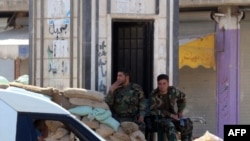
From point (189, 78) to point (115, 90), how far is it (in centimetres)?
703

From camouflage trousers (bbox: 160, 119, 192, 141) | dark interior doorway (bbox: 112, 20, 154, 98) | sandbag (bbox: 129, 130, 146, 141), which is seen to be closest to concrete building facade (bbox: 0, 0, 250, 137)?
dark interior doorway (bbox: 112, 20, 154, 98)

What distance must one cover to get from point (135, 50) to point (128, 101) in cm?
176

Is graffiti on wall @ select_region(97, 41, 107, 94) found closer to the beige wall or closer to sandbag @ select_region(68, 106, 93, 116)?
sandbag @ select_region(68, 106, 93, 116)

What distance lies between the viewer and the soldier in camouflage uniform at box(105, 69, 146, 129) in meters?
11.4

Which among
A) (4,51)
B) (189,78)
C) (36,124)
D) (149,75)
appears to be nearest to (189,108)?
(189,78)

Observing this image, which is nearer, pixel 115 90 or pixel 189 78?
pixel 115 90

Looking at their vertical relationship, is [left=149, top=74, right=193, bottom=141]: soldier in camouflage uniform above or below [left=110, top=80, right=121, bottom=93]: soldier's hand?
below

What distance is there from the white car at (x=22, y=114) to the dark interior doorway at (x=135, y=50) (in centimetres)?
651

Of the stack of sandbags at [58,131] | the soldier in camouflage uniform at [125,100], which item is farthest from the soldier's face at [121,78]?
the stack of sandbags at [58,131]

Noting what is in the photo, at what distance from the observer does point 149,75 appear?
40.7ft

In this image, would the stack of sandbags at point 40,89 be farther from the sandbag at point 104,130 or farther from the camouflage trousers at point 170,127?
the camouflage trousers at point 170,127

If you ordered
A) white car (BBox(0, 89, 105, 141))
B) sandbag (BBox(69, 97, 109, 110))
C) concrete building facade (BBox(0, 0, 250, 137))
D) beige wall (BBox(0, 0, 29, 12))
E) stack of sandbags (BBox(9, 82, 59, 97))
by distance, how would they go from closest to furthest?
1. white car (BBox(0, 89, 105, 141))
2. stack of sandbags (BBox(9, 82, 59, 97))
3. sandbag (BBox(69, 97, 109, 110))
4. concrete building facade (BBox(0, 0, 250, 137))
5. beige wall (BBox(0, 0, 29, 12))

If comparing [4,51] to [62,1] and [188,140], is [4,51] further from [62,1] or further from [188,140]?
[188,140]

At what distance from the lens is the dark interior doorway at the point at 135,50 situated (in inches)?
489
